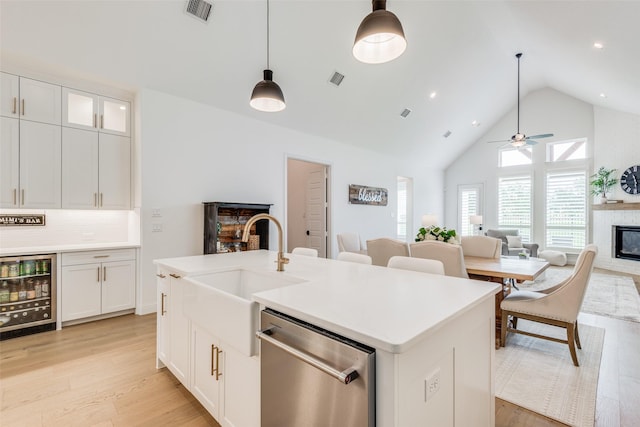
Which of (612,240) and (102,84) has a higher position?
(102,84)

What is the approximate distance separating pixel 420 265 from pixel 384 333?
1228mm

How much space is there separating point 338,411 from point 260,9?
3.83 metres

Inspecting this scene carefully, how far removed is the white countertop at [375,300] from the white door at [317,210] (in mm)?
4060

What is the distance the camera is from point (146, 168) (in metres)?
3.65

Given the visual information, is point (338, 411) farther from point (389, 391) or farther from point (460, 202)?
point (460, 202)

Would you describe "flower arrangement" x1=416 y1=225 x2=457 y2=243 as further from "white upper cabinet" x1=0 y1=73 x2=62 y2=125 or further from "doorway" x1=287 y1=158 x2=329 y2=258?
"white upper cabinet" x1=0 y1=73 x2=62 y2=125

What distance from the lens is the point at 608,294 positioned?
14.8 feet

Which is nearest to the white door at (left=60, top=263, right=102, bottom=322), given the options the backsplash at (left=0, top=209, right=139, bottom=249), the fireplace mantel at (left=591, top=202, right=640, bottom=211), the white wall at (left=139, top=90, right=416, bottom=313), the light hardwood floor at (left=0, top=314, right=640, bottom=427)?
the light hardwood floor at (left=0, top=314, right=640, bottom=427)

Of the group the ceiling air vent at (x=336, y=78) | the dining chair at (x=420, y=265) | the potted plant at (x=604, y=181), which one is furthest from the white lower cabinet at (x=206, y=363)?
the potted plant at (x=604, y=181)

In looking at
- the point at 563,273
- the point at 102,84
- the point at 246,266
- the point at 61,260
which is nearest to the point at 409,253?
the point at 246,266

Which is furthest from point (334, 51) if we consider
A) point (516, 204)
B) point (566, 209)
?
point (566, 209)

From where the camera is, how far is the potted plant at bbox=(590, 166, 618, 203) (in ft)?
21.3

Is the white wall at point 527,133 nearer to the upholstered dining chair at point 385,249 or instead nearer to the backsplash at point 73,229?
the upholstered dining chair at point 385,249

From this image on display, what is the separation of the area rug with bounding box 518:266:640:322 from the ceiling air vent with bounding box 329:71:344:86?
15.1ft
